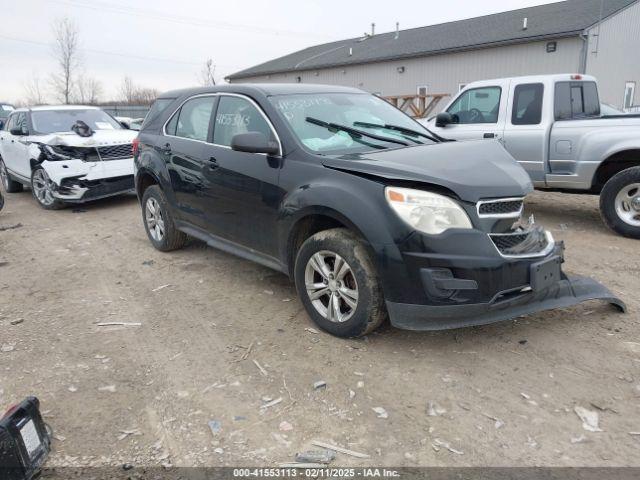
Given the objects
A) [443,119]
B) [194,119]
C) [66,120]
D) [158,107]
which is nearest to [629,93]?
[443,119]

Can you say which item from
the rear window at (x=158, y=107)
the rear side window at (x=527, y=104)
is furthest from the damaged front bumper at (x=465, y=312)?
the rear side window at (x=527, y=104)

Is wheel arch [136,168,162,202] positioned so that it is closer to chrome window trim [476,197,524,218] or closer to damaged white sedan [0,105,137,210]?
damaged white sedan [0,105,137,210]

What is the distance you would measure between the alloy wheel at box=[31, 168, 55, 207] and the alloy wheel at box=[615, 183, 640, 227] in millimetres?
8456

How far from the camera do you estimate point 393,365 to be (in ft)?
10.8

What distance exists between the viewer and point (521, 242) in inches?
134

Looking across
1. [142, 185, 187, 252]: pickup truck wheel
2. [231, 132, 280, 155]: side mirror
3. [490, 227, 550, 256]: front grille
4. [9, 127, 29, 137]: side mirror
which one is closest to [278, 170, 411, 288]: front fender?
[231, 132, 280, 155]: side mirror

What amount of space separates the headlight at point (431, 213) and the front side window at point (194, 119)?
2.43 m

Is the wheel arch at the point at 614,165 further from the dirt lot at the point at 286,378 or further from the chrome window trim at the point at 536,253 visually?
the chrome window trim at the point at 536,253

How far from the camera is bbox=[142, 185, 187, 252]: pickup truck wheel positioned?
18.4 ft

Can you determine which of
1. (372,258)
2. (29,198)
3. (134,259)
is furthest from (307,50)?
(372,258)

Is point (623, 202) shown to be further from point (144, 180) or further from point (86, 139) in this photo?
point (86, 139)

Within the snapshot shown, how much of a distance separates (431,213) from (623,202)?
4258 mm

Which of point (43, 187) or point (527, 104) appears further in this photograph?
point (43, 187)

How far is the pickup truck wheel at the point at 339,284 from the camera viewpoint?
3.34m
